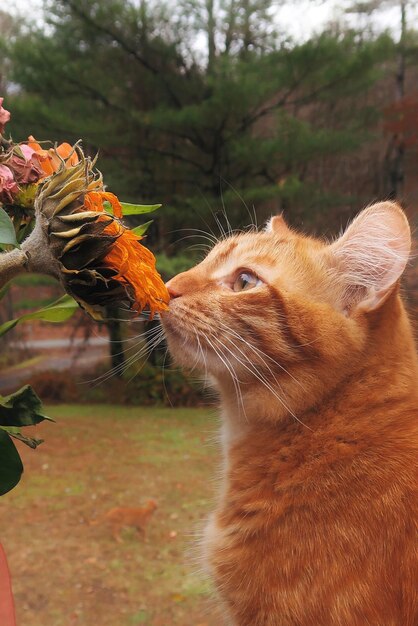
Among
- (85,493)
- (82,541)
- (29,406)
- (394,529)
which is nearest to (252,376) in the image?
(394,529)

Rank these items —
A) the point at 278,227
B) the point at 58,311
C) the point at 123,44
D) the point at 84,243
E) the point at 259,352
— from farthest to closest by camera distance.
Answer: the point at 123,44 < the point at 278,227 < the point at 259,352 < the point at 58,311 < the point at 84,243

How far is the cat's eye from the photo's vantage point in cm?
76

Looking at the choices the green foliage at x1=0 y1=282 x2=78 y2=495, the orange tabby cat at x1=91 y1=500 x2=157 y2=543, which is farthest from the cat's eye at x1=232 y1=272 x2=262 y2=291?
the orange tabby cat at x1=91 y1=500 x2=157 y2=543

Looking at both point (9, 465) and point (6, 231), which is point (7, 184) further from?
point (9, 465)

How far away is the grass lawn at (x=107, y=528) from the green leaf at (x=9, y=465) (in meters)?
0.50

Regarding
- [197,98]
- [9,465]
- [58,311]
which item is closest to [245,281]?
[58,311]

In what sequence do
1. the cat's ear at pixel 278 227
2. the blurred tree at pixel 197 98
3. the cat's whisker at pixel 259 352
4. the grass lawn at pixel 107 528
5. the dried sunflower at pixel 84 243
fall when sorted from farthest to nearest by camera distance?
the blurred tree at pixel 197 98, the grass lawn at pixel 107 528, the cat's ear at pixel 278 227, the cat's whisker at pixel 259 352, the dried sunflower at pixel 84 243

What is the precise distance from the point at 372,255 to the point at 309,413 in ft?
0.74

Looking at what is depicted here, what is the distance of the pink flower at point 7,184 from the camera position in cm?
41

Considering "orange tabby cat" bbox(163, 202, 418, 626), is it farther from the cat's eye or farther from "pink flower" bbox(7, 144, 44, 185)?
"pink flower" bbox(7, 144, 44, 185)

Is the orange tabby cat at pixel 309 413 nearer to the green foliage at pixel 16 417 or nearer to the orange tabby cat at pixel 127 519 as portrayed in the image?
the green foliage at pixel 16 417

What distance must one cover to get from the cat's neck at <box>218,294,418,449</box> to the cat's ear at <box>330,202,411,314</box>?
0.03 m

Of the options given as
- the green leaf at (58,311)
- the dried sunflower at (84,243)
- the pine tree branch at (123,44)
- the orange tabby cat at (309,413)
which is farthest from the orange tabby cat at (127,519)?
the pine tree branch at (123,44)

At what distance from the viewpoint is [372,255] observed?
0.71 metres
